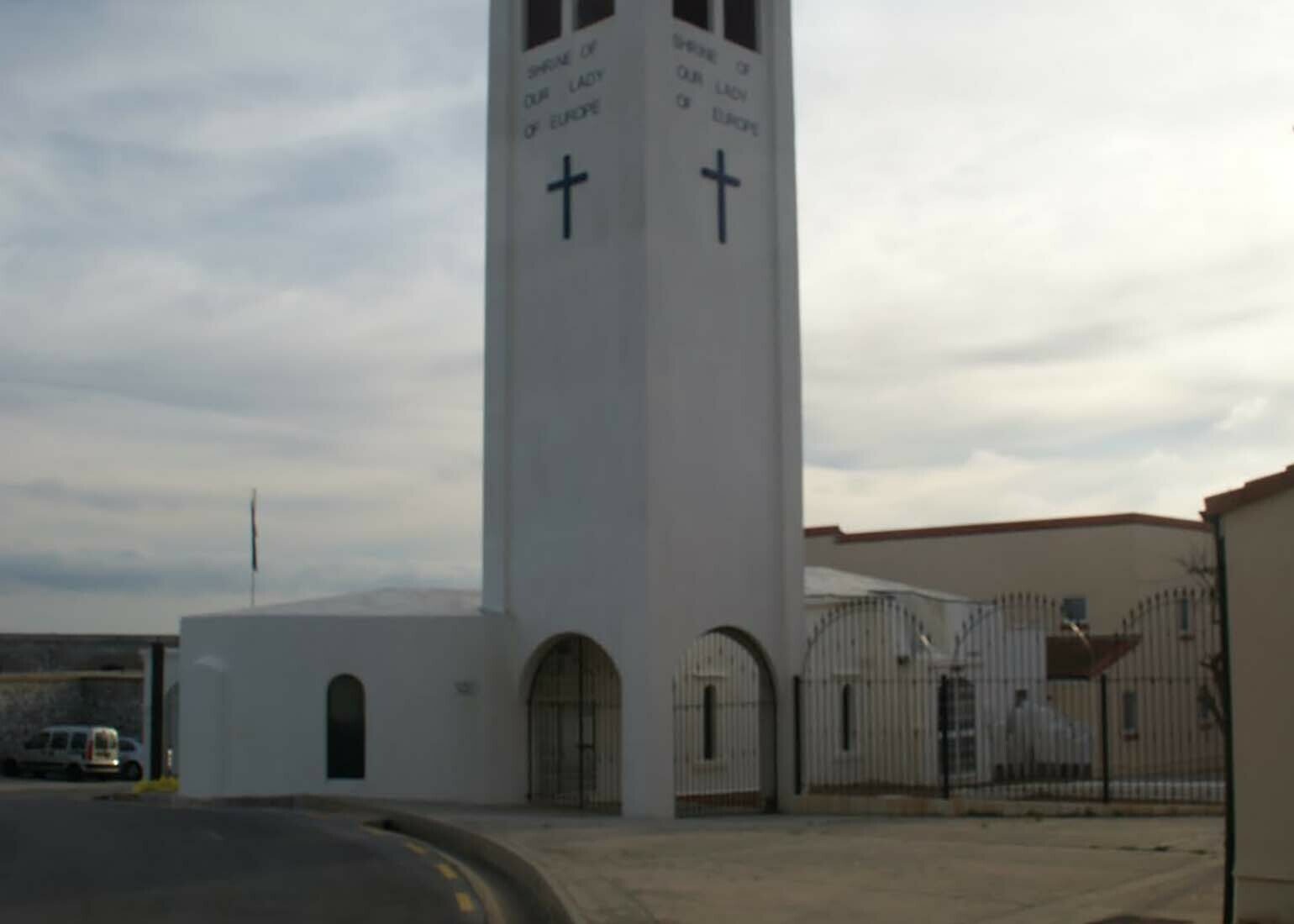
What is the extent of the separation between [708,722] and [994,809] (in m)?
8.25

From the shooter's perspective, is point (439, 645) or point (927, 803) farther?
point (439, 645)

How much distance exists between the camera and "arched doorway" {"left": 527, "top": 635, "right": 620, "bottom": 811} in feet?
93.9

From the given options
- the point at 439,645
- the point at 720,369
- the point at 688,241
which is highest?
the point at 688,241

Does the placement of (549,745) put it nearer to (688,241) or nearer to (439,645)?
(439,645)

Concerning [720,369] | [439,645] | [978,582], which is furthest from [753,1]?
[978,582]

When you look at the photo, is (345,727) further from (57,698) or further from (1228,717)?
(57,698)

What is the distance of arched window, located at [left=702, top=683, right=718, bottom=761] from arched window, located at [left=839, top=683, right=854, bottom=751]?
140 inches

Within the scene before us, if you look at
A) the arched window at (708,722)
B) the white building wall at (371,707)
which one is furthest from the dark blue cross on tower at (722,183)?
the arched window at (708,722)

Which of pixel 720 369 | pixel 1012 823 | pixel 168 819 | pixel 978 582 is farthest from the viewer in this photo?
pixel 978 582

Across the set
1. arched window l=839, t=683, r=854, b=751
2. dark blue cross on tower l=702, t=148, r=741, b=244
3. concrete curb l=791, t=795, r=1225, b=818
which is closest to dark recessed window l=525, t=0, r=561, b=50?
dark blue cross on tower l=702, t=148, r=741, b=244

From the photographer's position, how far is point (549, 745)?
29.0 meters

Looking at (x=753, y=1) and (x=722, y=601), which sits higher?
(x=753, y=1)

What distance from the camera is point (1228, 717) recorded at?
10250mm

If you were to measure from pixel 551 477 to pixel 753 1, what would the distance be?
943 centimetres
